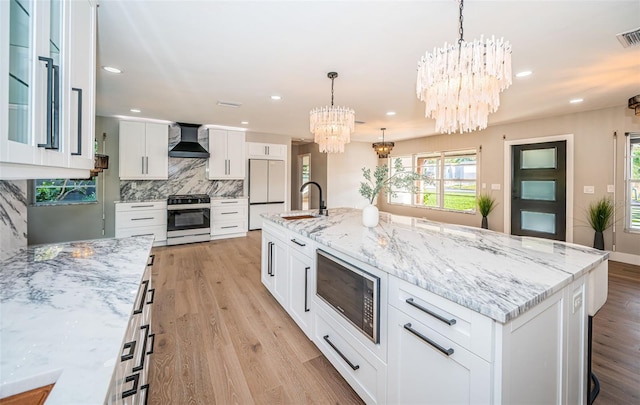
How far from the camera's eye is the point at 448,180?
7.00 m

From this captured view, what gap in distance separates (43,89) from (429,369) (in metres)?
1.82

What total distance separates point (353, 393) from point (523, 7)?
2.93m

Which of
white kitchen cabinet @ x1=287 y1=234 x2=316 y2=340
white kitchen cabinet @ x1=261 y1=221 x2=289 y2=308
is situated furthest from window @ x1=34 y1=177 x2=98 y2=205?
A: white kitchen cabinet @ x1=287 y1=234 x2=316 y2=340

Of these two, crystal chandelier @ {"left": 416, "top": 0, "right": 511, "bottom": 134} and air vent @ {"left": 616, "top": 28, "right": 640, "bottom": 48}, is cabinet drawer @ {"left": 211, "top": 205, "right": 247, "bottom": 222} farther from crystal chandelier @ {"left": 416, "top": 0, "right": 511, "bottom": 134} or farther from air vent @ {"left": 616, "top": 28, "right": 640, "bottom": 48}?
air vent @ {"left": 616, "top": 28, "right": 640, "bottom": 48}

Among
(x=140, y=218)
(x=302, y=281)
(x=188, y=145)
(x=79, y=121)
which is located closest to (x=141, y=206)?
(x=140, y=218)

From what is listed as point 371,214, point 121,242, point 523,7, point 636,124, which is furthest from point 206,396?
point 636,124

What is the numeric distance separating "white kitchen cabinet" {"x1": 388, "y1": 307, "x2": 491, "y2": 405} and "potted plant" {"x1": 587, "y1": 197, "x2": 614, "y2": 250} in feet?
17.0

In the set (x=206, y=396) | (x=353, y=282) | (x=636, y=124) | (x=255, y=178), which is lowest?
(x=206, y=396)

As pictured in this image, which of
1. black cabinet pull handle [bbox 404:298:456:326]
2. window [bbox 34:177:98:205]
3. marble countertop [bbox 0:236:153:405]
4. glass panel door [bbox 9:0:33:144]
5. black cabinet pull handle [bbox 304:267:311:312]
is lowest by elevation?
black cabinet pull handle [bbox 304:267:311:312]

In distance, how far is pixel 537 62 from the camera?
2824mm

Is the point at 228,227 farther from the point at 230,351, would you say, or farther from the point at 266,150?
the point at 230,351

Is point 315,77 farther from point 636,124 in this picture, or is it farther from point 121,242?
point 636,124

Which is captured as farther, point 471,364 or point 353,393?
point 353,393

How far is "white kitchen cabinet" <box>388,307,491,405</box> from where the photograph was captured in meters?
1.01
